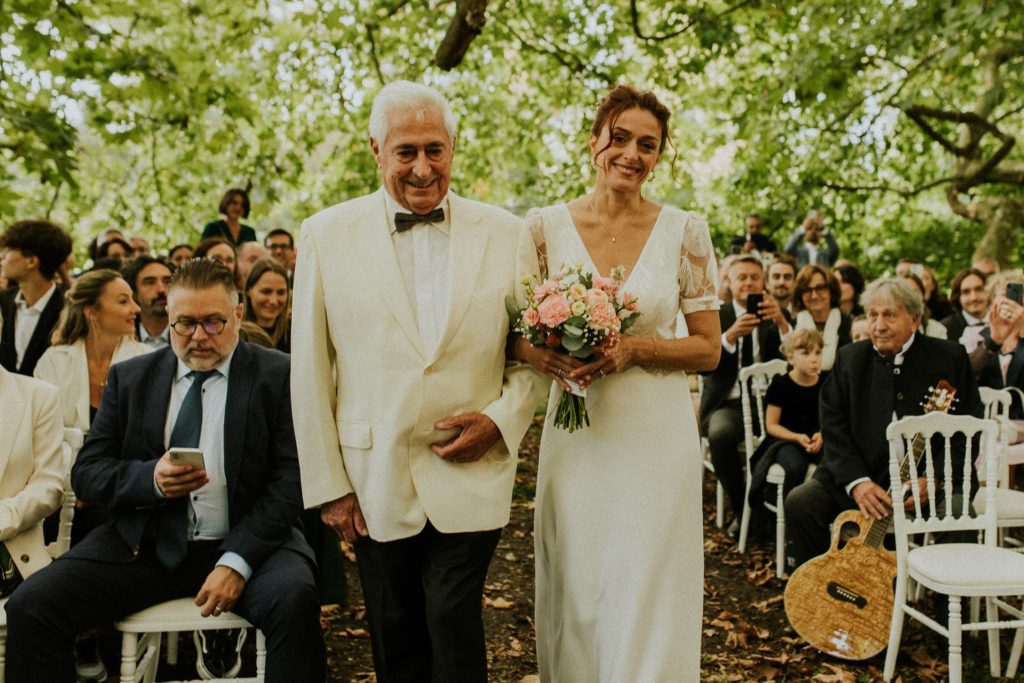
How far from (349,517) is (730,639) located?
119 inches

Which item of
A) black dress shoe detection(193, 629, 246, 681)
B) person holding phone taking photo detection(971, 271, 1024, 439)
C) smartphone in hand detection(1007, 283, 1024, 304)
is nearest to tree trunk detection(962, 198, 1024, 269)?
person holding phone taking photo detection(971, 271, 1024, 439)

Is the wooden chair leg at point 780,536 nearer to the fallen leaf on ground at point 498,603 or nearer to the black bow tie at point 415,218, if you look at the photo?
the fallen leaf on ground at point 498,603

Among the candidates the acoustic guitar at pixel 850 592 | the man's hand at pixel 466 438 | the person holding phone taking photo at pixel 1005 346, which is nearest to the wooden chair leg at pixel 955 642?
the acoustic guitar at pixel 850 592

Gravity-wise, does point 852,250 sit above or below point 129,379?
above

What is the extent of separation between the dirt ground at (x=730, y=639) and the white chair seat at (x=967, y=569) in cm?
65

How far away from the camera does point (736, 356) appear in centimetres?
723

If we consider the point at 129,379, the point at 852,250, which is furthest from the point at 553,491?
the point at 852,250

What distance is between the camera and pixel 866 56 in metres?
9.05

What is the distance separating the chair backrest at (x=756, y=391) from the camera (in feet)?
21.6

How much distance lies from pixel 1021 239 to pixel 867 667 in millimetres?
12918

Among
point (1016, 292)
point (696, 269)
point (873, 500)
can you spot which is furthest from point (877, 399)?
point (696, 269)

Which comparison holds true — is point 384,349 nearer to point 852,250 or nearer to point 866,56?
point 866,56

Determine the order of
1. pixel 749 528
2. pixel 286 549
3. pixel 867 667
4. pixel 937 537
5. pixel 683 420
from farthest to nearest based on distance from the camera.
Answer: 1. pixel 749 528
2. pixel 937 537
3. pixel 867 667
4. pixel 286 549
5. pixel 683 420

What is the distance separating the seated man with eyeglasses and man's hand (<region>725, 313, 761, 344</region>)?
160 inches
